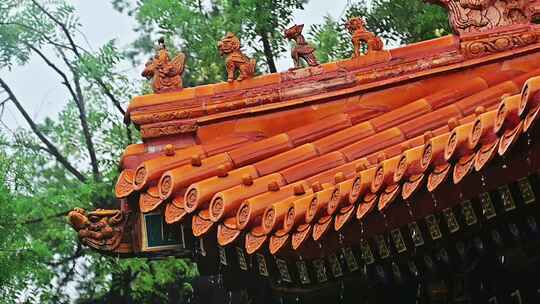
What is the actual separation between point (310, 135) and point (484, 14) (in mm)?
1129

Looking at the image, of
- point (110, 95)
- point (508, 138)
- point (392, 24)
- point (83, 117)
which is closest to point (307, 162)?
point (508, 138)

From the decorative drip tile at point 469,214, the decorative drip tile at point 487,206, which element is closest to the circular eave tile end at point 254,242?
the decorative drip tile at point 469,214

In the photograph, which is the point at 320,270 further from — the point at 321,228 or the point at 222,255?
the point at 222,255

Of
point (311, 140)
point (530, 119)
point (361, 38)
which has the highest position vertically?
point (361, 38)

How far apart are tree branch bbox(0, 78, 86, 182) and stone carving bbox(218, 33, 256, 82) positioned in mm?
8684

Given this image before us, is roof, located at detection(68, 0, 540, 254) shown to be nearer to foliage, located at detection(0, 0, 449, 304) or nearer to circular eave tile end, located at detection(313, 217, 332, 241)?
circular eave tile end, located at detection(313, 217, 332, 241)

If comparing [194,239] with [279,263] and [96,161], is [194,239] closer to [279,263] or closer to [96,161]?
[279,263]

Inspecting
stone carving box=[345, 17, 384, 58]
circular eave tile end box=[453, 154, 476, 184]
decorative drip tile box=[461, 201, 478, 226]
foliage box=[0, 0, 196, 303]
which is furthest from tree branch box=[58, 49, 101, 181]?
circular eave tile end box=[453, 154, 476, 184]

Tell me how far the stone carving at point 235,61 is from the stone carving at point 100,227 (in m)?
1.02

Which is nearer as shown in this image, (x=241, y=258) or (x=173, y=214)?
(x=173, y=214)

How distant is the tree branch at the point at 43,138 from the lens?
1734cm

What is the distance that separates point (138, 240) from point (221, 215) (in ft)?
4.30

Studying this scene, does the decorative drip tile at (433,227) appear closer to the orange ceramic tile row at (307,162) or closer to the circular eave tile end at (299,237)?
the circular eave tile end at (299,237)

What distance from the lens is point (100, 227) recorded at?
8.56 meters
